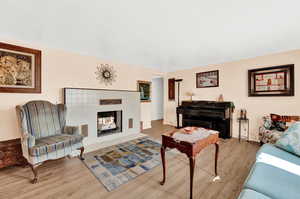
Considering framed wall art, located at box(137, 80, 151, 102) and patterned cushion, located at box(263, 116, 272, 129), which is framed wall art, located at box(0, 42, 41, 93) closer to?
framed wall art, located at box(137, 80, 151, 102)

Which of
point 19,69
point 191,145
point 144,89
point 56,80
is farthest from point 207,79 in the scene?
point 19,69

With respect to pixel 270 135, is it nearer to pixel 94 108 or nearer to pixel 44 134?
pixel 94 108

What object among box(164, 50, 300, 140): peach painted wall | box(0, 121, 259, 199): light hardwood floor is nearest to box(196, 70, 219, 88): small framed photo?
box(164, 50, 300, 140): peach painted wall

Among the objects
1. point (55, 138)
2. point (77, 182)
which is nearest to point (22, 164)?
point (55, 138)

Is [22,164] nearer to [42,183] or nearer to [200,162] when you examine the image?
[42,183]

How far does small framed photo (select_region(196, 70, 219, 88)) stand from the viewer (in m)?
4.26

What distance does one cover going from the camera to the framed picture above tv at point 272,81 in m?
3.07

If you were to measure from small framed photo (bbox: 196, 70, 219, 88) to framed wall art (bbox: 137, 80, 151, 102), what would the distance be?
1826 mm

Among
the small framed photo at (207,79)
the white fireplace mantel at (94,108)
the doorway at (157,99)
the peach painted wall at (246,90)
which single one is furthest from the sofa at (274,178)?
the doorway at (157,99)

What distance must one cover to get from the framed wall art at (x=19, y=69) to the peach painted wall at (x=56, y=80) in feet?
0.33

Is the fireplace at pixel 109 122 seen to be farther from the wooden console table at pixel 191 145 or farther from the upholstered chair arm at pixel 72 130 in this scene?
the wooden console table at pixel 191 145

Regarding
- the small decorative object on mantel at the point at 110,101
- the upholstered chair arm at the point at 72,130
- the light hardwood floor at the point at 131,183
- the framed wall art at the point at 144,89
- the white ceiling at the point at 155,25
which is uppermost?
the white ceiling at the point at 155,25

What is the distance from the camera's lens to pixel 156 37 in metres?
2.42

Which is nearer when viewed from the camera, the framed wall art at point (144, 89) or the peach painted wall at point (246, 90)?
the peach painted wall at point (246, 90)
